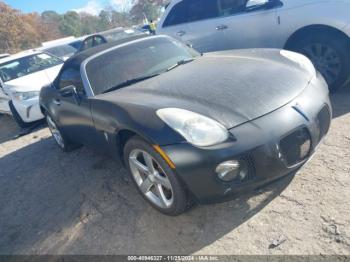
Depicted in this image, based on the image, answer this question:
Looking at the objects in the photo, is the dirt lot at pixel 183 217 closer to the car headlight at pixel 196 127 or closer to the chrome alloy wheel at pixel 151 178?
the chrome alloy wheel at pixel 151 178

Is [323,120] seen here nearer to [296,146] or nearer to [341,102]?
[296,146]

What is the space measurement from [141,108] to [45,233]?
1.62 metres

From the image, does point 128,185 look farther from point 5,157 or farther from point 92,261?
point 5,157

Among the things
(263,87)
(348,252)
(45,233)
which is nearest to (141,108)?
(263,87)

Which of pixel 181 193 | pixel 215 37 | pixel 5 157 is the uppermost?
pixel 215 37

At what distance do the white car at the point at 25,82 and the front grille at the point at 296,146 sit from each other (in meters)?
5.48

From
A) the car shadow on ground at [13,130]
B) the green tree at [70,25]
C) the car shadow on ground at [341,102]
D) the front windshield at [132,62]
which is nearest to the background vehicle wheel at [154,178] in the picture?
the front windshield at [132,62]

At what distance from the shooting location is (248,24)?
17.5 ft

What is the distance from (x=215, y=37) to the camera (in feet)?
19.1

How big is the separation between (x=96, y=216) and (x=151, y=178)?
81 cm

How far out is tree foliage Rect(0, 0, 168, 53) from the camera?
51531 millimetres

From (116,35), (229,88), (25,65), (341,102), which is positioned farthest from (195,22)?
(116,35)

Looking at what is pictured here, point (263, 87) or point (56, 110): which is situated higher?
point (263, 87)

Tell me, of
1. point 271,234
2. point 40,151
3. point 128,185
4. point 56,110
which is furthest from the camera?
point 40,151
